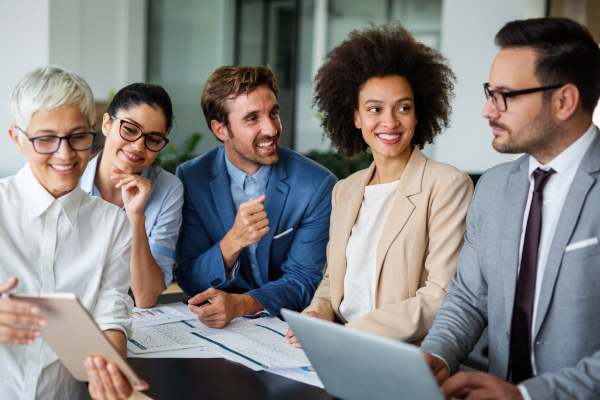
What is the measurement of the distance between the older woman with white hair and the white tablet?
115 mm

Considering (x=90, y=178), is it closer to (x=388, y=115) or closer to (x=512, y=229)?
(x=388, y=115)

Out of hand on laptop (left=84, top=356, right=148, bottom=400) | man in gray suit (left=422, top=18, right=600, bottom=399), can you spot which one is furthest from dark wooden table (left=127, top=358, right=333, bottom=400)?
man in gray suit (left=422, top=18, right=600, bottom=399)

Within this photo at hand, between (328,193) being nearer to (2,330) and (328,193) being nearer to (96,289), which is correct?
(96,289)

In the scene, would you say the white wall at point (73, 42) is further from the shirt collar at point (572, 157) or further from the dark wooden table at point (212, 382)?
the shirt collar at point (572, 157)

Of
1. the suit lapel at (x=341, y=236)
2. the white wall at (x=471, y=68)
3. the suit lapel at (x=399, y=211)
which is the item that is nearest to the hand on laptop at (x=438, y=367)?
the suit lapel at (x=399, y=211)

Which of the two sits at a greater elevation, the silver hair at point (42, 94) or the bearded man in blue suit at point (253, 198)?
the silver hair at point (42, 94)

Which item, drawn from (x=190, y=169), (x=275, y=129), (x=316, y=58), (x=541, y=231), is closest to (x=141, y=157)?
(x=190, y=169)

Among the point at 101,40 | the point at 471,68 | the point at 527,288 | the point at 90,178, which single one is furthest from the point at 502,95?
the point at 101,40

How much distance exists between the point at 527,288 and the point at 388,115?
0.81 metres

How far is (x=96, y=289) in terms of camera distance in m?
1.50

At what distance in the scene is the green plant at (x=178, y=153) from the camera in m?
6.52

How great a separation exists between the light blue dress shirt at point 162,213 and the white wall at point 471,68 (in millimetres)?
3434

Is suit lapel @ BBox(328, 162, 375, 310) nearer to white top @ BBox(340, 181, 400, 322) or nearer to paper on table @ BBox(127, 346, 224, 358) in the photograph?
A: white top @ BBox(340, 181, 400, 322)

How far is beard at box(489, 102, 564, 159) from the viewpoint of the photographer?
1.42 m
